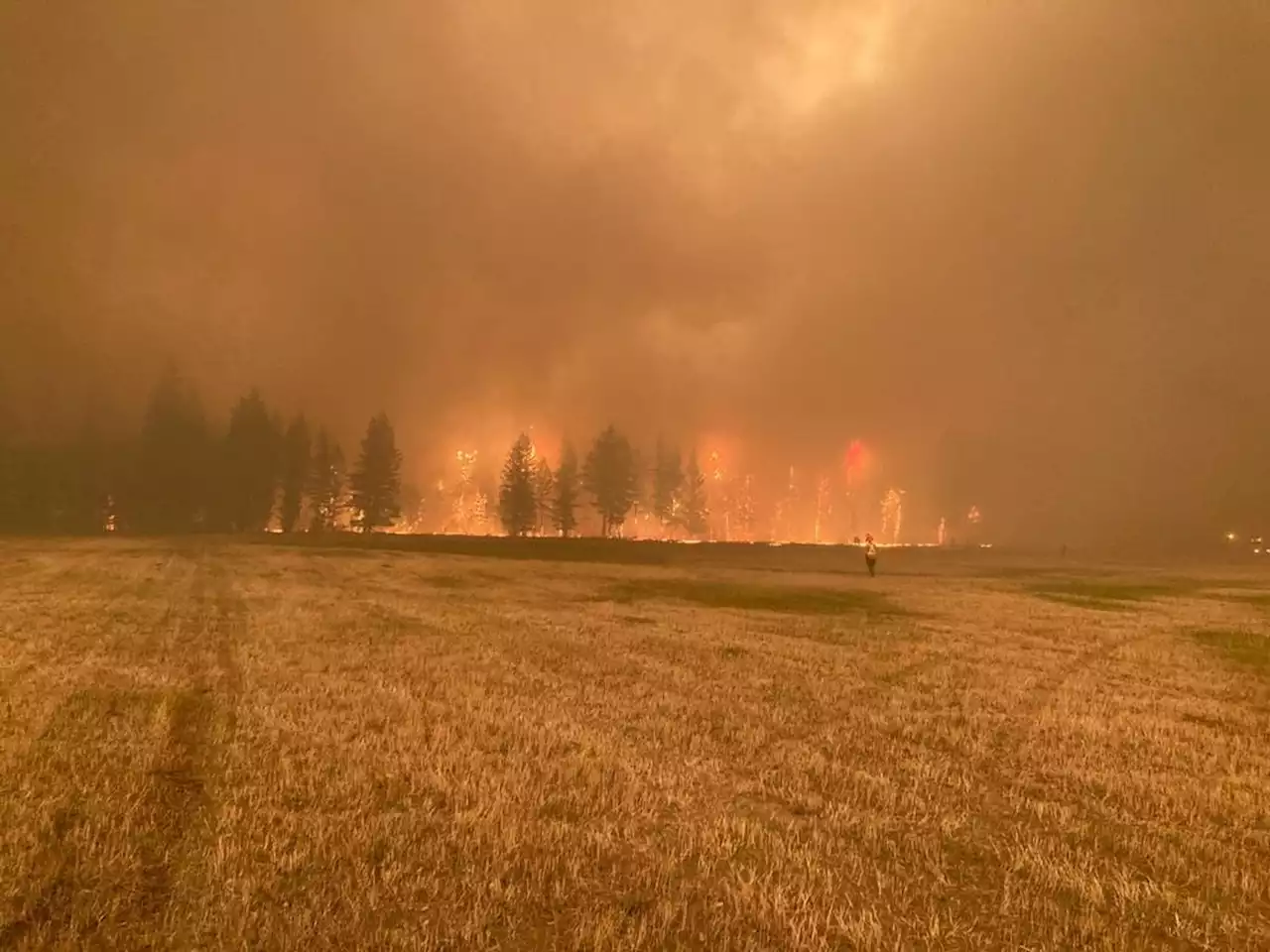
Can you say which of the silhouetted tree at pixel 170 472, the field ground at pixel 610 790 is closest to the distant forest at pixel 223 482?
the silhouetted tree at pixel 170 472

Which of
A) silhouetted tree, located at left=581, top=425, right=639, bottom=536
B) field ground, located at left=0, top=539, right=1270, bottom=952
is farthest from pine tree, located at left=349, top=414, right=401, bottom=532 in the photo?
field ground, located at left=0, top=539, right=1270, bottom=952

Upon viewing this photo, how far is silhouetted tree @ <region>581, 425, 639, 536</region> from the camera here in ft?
381

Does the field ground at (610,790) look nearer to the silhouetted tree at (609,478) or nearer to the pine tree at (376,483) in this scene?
the pine tree at (376,483)

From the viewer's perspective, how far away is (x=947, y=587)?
4766 cm

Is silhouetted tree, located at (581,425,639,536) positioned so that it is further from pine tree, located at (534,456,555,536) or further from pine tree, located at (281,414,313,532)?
pine tree, located at (281,414,313,532)

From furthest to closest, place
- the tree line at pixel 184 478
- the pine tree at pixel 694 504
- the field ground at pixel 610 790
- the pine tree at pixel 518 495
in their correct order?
the pine tree at pixel 694 504
the pine tree at pixel 518 495
the tree line at pixel 184 478
the field ground at pixel 610 790

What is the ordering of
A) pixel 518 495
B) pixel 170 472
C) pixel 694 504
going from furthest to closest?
1. pixel 694 504
2. pixel 518 495
3. pixel 170 472

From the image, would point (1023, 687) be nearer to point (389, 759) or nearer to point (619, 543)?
point (389, 759)

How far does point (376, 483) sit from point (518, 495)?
2087 centimetres

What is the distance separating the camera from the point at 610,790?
959 centimetres

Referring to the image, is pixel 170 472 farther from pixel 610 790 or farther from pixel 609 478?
pixel 610 790

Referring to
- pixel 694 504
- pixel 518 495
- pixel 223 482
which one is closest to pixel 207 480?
pixel 223 482

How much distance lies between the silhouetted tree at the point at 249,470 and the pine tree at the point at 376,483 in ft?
36.6

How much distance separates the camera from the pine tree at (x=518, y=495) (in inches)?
4262
